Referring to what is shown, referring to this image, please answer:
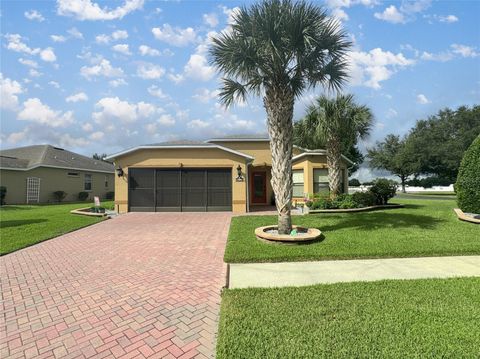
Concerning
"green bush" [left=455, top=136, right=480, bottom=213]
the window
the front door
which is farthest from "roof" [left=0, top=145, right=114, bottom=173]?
"green bush" [left=455, top=136, right=480, bottom=213]

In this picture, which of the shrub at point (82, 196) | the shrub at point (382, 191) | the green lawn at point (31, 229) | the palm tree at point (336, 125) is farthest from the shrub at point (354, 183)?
the green lawn at point (31, 229)

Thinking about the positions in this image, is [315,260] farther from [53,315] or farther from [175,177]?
[175,177]

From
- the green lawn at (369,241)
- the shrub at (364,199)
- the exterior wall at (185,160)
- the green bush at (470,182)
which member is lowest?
the green lawn at (369,241)

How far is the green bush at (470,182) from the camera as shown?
1017cm

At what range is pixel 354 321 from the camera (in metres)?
3.45

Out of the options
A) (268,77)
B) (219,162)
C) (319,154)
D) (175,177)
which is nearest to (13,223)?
(175,177)

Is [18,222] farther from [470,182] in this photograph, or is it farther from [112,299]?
[470,182]

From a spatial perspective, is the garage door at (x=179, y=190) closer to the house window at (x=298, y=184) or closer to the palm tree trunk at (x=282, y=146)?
the house window at (x=298, y=184)

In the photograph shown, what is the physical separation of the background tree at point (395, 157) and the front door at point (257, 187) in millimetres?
30444

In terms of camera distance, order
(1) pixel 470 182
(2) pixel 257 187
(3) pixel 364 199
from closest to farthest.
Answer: (1) pixel 470 182, (3) pixel 364 199, (2) pixel 257 187

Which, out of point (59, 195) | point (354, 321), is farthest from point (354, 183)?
point (354, 321)

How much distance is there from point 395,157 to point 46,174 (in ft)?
147

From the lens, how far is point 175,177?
1595 cm

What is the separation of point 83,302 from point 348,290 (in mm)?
4164
